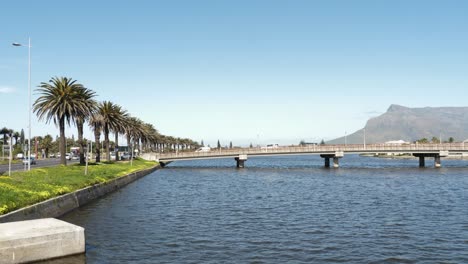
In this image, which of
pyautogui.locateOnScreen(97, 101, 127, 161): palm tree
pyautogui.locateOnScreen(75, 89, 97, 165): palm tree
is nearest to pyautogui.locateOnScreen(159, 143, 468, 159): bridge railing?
pyautogui.locateOnScreen(97, 101, 127, 161): palm tree

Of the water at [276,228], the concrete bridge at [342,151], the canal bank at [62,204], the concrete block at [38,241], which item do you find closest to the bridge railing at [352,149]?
the concrete bridge at [342,151]

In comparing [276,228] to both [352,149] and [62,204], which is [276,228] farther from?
[352,149]

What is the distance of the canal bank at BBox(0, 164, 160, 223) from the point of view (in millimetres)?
28181

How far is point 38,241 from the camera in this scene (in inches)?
840

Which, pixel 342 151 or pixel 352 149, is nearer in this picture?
pixel 352 149

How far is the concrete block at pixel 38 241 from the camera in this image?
20422mm

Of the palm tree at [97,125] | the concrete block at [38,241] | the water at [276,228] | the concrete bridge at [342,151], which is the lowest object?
the water at [276,228]

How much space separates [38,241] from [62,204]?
1617 centimetres

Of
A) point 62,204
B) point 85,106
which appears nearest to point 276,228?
point 62,204

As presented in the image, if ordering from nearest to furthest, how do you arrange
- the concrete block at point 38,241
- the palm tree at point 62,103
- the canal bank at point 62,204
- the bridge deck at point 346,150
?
1. the concrete block at point 38,241
2. the canal bank at point 62,204
3. the palm tree at point 62,103
4. the bridge deck at point 346,150

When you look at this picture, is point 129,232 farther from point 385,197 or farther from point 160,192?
point 385,197

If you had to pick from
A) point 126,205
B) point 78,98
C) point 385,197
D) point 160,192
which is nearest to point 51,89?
point 78,98

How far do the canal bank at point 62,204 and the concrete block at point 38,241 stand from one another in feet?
14.5

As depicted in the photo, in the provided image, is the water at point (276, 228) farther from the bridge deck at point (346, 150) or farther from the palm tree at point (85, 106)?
the bridge deck at point (346, 150)
